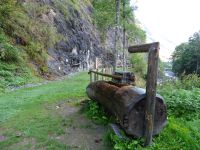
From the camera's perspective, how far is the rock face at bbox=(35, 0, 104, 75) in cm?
2350

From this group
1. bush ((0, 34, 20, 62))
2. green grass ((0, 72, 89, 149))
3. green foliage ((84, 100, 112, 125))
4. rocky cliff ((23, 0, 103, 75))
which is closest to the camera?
green grass ((0, 72, 89, 149))

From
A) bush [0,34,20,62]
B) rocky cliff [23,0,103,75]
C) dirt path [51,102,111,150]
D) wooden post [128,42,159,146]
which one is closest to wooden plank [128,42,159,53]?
wooden post [128,42,159,146]

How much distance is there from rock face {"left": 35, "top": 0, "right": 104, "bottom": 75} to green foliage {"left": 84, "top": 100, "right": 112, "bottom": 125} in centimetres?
1364

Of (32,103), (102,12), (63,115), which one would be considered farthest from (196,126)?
(102,12)

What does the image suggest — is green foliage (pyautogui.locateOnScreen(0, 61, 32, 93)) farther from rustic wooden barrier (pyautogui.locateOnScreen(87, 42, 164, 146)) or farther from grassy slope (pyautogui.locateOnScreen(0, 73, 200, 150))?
rustic wooden barrier (pyautogui.locateOnScreen(87, 42, 164, 146))

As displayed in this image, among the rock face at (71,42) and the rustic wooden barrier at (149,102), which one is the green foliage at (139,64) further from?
the rustic wooden barrier at (149,102)

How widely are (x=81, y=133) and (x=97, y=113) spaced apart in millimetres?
1276

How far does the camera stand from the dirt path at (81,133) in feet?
17.6

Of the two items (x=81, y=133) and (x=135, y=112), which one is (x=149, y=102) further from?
(x=81, y=133)

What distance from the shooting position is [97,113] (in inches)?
287

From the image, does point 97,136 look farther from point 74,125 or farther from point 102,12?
point 102,12

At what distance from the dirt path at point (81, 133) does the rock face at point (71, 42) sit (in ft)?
45.1

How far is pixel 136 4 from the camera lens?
22.7 meters

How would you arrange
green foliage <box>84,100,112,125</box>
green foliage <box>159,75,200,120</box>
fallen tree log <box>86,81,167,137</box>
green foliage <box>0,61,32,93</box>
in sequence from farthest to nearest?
green foliage <box>0,61,32,93</box> → green foliage <box>84,100,112,125</box> → green foliage <box>159,75,200,120</box> → fallen tree log <box>86,81,167,137</box>
